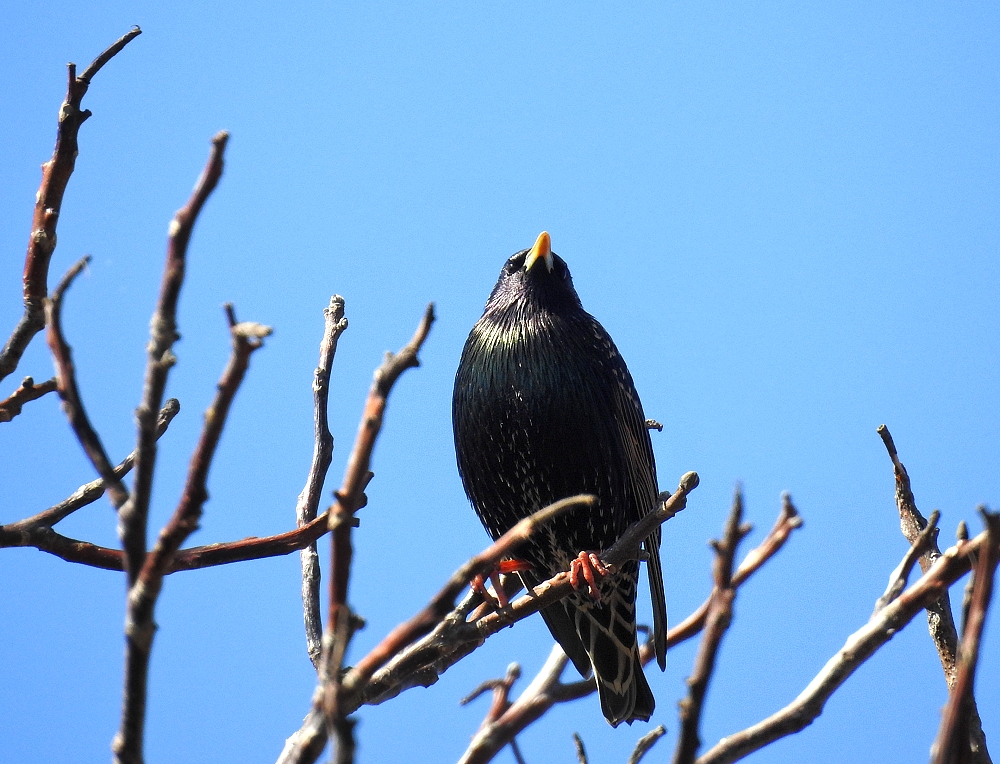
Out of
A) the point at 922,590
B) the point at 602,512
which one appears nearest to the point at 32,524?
the point at 922,590

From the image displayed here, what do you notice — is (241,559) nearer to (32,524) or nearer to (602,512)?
(32,524)

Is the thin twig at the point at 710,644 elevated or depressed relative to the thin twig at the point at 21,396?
depressed

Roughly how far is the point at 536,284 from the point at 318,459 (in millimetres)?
2007

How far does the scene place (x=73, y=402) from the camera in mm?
1381

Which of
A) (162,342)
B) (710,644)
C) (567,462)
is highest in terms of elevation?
(567,462)

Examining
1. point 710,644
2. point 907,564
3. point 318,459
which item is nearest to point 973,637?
point 710,644

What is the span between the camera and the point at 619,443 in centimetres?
496

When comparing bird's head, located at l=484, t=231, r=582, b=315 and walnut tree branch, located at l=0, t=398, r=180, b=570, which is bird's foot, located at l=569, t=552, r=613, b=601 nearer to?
bird's head, located at l=484, t=231, r=582, b=315

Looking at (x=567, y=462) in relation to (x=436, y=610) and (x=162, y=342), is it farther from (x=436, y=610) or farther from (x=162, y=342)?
(x=162, y=342)

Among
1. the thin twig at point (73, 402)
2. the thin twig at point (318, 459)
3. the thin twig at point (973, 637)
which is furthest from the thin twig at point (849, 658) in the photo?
the thin twig at point (318, 459)

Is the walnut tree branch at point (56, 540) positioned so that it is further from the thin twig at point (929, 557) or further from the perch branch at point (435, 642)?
the thin twig at point (929, 557)

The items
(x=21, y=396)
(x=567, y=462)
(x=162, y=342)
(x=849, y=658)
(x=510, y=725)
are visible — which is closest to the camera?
(x=162, y=342)

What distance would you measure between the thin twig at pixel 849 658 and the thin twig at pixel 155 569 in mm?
833

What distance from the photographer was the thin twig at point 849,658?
1688mm
